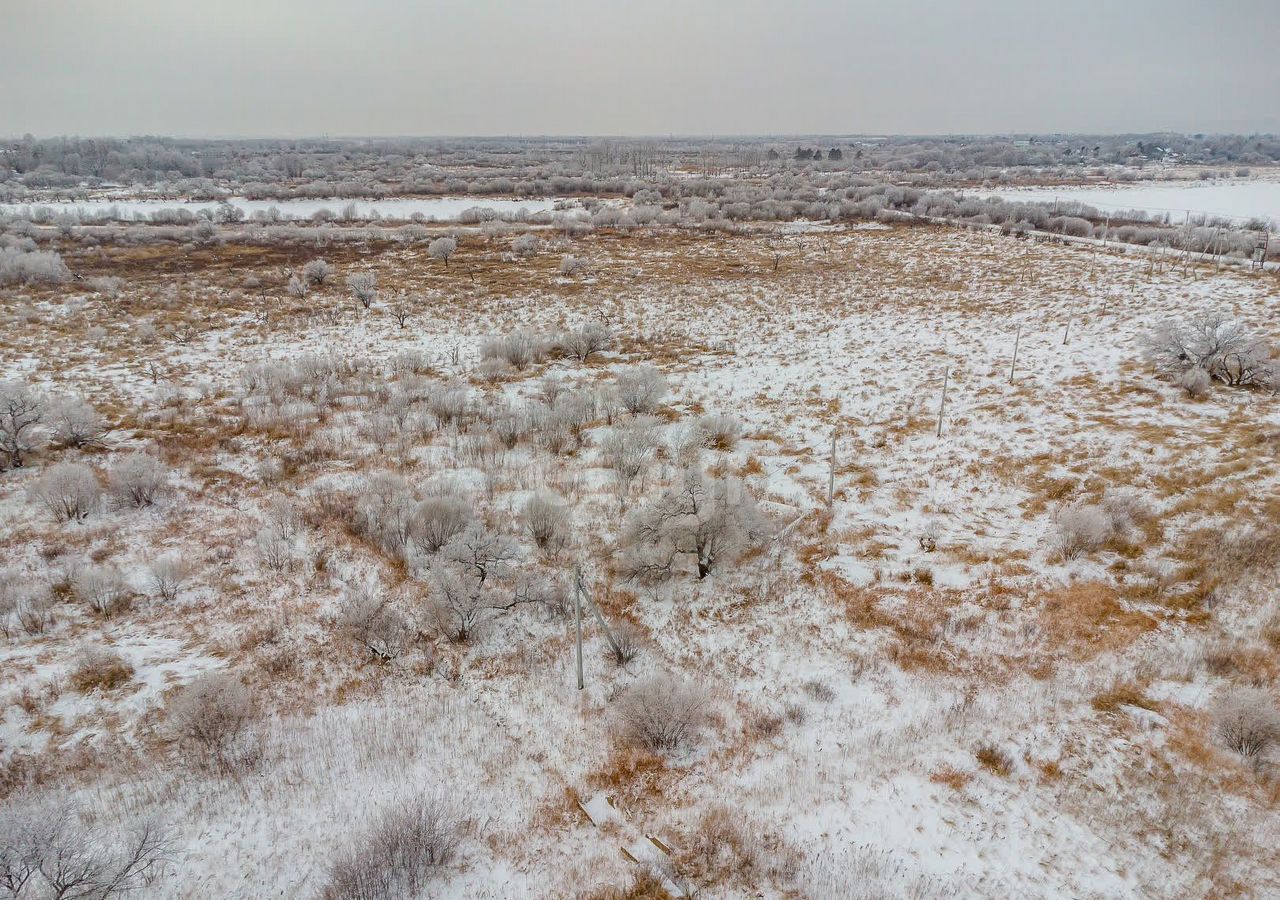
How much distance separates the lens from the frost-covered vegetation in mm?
5164

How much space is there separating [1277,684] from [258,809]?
9946 mm

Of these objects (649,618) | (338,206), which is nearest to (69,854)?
(649,618)

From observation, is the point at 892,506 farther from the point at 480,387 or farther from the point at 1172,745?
the point at 480,387

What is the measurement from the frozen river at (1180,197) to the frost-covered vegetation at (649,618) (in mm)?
28913

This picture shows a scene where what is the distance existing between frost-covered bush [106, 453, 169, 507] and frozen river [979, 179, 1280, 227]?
1939 inches

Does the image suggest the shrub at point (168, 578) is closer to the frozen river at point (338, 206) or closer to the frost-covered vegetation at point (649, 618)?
the frost-covered vegetation at point (649, 618)

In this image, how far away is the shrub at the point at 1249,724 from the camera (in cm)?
569

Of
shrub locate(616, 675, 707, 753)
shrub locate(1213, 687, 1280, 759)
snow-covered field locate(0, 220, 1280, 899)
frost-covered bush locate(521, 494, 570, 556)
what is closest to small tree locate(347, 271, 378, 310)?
snow-covered field locate(0, 220, 1280, 899)


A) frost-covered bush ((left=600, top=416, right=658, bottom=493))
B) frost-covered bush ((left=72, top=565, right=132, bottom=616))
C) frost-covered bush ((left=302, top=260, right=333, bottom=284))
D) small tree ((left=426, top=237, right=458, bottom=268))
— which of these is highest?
small tree ((left=426, top=237, right=458, bottom=268))

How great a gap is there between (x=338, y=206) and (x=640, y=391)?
57.2m

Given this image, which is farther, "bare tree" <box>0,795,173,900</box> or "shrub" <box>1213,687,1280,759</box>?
"shrub" <box>1213,687,1280,759</box>

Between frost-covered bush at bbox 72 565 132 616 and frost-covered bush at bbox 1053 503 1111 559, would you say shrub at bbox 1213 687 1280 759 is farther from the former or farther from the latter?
frost-covered bush at bbox 72 565 132 616

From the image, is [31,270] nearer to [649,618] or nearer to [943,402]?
[649,618]

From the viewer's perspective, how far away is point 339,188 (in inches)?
2692
